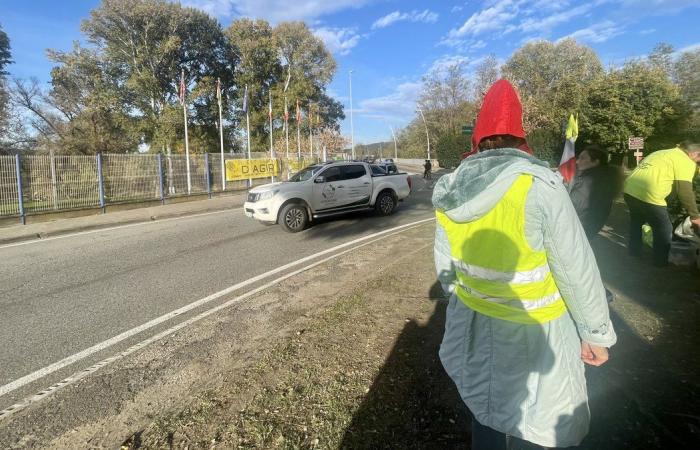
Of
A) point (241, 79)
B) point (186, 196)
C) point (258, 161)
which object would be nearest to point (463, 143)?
point (241, 79)

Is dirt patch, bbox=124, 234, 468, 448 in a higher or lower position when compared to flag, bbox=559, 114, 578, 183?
lower

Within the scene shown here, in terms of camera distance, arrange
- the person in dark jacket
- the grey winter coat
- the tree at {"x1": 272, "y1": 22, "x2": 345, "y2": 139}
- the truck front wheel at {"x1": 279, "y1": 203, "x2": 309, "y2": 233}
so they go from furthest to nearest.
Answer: the tree at {"x1": 272, "y1": 22, "x2": 345, "y2": 139} → the truck front wheel at {"x1": 279, "y1": 203, "x2": 309, "y2": 233} → the person in dark jacket → the grey winter coat

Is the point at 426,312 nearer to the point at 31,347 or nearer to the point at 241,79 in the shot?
the point at 31,347

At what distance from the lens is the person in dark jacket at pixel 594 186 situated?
14.2 ft

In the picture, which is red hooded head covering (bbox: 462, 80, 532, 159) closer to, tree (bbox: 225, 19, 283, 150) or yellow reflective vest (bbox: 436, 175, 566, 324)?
yellow reflective vest (bbox: 436, 175, 566, 324)

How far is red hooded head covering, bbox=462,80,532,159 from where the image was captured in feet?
5.50

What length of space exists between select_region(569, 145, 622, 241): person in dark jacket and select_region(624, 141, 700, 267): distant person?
1323 mm

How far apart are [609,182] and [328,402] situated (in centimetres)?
376

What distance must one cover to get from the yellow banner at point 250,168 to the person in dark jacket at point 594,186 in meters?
19.1

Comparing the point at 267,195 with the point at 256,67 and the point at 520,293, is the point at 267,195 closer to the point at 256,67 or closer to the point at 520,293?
the point at 520,293

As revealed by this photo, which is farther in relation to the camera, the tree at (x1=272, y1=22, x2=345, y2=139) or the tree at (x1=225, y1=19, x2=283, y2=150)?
the tree at (x1=272, y1=22, x2=345, y2=139)

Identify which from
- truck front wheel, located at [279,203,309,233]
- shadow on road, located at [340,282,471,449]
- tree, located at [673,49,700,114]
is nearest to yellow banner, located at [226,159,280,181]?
truck front wheel, located at [279,203,309,233]

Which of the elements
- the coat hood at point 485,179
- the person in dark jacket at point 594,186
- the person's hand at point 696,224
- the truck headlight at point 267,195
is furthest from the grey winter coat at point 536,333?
the truck headlight at point 267,195

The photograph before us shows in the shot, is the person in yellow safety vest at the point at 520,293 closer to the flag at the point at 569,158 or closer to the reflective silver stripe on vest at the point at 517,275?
the reflective silver stripe on vest at the point at 517,275
